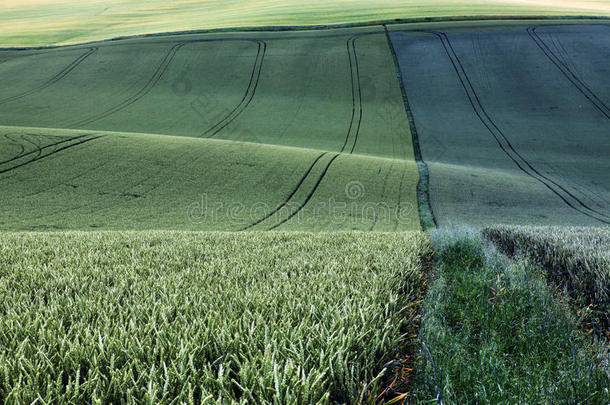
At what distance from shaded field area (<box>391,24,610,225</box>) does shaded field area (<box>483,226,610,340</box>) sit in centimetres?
1141

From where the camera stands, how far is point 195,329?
2.33m

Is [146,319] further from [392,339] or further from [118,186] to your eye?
[118,186]

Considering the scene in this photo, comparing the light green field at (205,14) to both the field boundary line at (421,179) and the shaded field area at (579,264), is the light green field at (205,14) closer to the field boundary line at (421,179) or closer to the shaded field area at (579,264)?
the field boundary line at (421,179)

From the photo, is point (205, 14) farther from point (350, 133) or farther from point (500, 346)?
point (500, 346)

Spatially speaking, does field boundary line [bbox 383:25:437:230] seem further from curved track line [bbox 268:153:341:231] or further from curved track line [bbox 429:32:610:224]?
curved track line [bbox 429:32:610:224]

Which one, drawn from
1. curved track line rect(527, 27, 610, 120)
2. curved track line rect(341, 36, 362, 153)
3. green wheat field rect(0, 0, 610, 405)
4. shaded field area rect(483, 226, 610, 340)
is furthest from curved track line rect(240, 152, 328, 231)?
curved track line rect(527, 27, 610, 120)

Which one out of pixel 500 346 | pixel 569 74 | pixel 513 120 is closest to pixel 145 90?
pixel 513 120

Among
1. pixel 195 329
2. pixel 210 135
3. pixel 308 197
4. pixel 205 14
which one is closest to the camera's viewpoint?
pixel 195 329

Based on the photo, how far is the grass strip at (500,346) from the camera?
2.36 meters

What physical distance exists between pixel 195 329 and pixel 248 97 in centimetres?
4549

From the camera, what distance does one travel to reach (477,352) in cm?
308

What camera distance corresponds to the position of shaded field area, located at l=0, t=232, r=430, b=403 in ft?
5.67

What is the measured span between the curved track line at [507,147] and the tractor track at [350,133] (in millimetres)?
14332

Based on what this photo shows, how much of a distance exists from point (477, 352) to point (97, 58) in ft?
218
